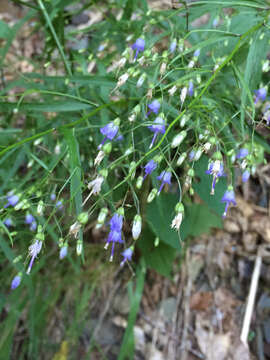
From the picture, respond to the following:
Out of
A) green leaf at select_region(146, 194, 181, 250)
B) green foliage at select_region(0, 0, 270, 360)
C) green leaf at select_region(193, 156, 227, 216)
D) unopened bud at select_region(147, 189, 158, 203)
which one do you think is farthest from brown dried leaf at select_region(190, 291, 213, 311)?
unopened bud at select_region(147, 189, 158, 203)

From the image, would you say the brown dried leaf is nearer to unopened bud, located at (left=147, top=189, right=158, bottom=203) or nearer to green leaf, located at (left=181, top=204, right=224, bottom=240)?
green leaf, located at (left=181, top=204, right=224, bottom=240)

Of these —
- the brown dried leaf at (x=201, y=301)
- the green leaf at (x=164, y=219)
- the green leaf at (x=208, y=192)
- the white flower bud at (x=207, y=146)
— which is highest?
the white flower bud at (x=207, y=146)

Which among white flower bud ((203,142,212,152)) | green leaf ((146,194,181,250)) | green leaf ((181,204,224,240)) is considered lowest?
green leaf ((181,204,224,240))

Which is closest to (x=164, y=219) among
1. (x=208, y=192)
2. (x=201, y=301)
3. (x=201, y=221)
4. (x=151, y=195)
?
(x=208, y=192)

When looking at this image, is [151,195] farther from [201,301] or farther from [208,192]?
[201,301]

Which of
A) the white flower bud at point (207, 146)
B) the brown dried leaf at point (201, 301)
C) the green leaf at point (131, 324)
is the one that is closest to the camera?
the white flower bud at point (207, 146)

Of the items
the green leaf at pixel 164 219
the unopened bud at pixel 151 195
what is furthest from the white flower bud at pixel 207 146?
the green leaf at pixel 164 219

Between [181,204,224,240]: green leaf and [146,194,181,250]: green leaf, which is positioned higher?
[146,194,181,250]: green leaf

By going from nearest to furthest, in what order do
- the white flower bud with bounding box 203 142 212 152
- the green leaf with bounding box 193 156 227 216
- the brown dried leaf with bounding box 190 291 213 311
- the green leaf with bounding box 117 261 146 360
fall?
the white flower bud with bounding box 203 142 212 152 → the green leaf with bounding box 193 156 227 216 → the green leaf with bounding box 117 261 146 360 → the brown dried leaf with bounding box 190 291 213 311

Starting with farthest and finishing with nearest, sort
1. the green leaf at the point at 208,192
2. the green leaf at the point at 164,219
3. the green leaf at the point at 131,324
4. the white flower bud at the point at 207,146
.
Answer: the green leaf at the point at 131,324 → the green leaf at the point at 164,219 → the green leaf at the point at 208,192 → the white flower bud at the point at 207,146

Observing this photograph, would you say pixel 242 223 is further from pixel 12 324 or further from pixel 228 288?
pixel 12 324

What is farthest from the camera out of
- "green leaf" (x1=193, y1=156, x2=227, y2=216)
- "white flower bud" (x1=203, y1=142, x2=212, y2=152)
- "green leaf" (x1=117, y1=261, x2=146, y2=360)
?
"green leaf" (x1=117, y1=261, x2=146, y2=360)

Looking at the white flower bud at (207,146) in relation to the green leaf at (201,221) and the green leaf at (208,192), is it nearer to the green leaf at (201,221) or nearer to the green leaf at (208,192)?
the green leaf at (208,192)
